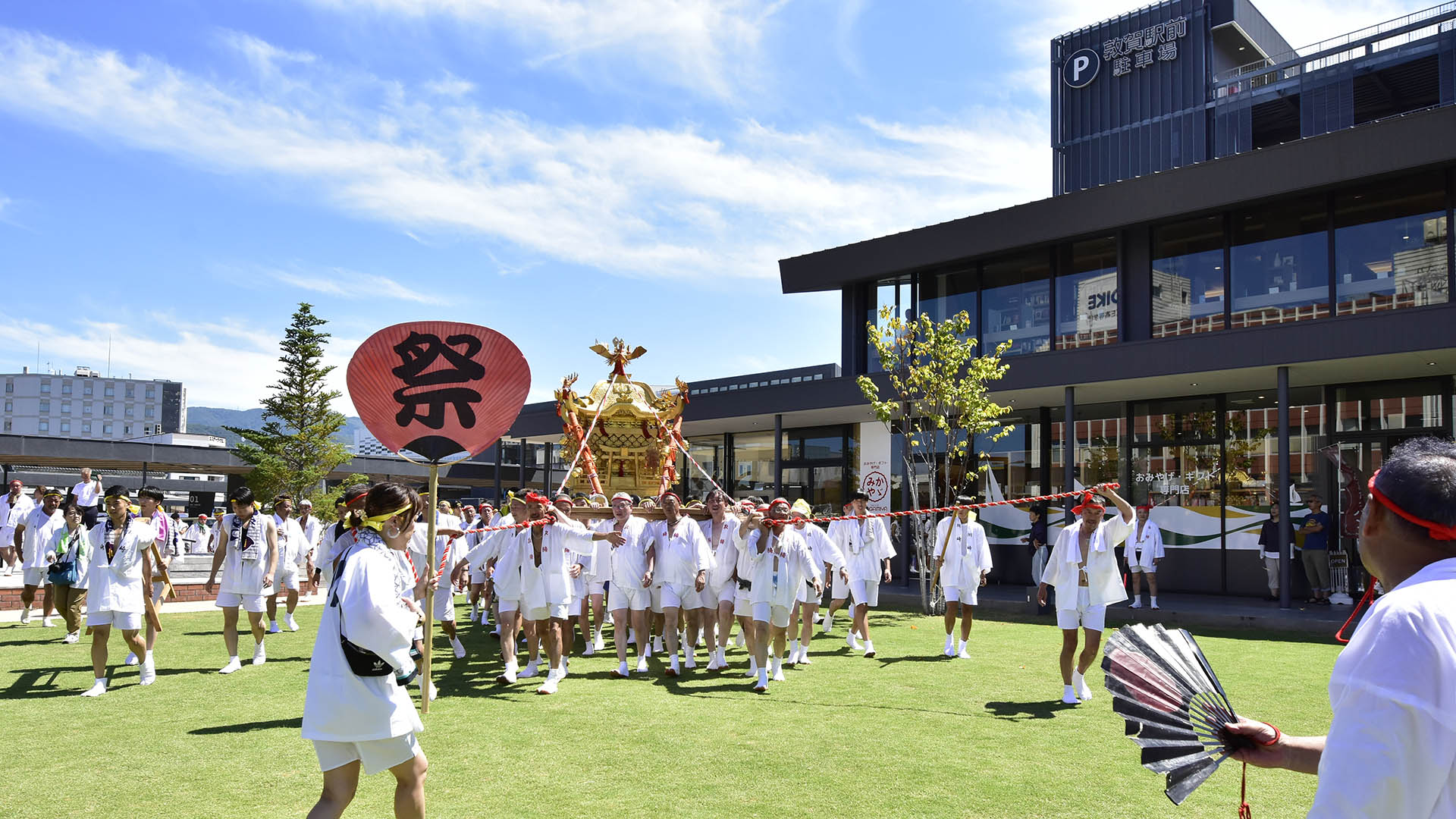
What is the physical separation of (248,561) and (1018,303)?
15.7 m

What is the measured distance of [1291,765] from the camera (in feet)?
8.06

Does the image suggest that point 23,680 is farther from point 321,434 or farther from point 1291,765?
point 321,434

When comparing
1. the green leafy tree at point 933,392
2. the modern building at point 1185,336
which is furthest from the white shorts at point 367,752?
Result: the modern building at point 1185,336

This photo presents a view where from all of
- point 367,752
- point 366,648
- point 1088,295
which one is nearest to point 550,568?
point 367,752

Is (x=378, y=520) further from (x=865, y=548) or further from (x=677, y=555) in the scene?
(x=865, y=548)

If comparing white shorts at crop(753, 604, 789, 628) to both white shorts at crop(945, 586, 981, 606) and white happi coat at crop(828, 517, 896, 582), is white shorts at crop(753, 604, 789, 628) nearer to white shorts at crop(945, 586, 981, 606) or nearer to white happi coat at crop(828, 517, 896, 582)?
white shorts at crop(945, 586, 981, 606)

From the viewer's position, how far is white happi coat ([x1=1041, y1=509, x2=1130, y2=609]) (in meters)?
9.19

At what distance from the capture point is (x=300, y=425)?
121 ft

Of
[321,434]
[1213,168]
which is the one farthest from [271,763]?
[321,434]

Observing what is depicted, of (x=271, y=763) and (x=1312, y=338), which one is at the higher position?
(x=1312, y=338)

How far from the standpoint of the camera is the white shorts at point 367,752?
429 cm

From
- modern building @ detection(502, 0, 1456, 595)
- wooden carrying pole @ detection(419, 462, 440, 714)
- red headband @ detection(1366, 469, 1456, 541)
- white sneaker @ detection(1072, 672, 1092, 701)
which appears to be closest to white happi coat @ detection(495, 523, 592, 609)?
wooden carrying pole @ detection(419, 462, 440, 714)

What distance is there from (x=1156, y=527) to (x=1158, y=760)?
1541cm

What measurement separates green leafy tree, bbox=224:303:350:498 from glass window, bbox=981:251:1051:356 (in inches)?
1033
